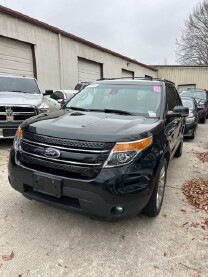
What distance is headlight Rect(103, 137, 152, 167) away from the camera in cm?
261

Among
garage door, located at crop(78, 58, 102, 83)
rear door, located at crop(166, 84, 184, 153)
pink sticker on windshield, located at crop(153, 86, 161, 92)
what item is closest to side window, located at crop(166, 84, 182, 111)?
rear door, located at crop(166, 84, 184, 153)

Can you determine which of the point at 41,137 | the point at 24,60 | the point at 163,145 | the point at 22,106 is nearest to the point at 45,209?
the point at 41,137

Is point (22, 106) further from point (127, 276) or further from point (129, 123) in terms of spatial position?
point (127, 276)

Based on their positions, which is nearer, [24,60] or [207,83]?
[24,60]

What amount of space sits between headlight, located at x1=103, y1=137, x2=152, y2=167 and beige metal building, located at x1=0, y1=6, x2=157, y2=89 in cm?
986

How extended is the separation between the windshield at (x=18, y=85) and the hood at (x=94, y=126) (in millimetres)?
4605

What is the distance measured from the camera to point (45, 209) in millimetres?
3484

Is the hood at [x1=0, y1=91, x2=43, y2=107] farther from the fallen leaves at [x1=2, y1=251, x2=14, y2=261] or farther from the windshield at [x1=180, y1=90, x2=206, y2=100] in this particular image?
the windshield at [x1=180, y1=90, x2=206, y2=100]

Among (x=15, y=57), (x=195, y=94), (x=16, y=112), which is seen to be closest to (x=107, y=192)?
(x=16, y=112)

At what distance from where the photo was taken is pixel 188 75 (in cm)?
2948

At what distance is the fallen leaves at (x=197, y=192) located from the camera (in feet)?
12.9

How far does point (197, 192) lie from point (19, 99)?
15.5ft

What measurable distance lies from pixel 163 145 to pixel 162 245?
1.17 meters

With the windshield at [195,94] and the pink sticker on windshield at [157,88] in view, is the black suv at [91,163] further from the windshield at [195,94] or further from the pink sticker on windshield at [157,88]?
the windshield at [195,94]
